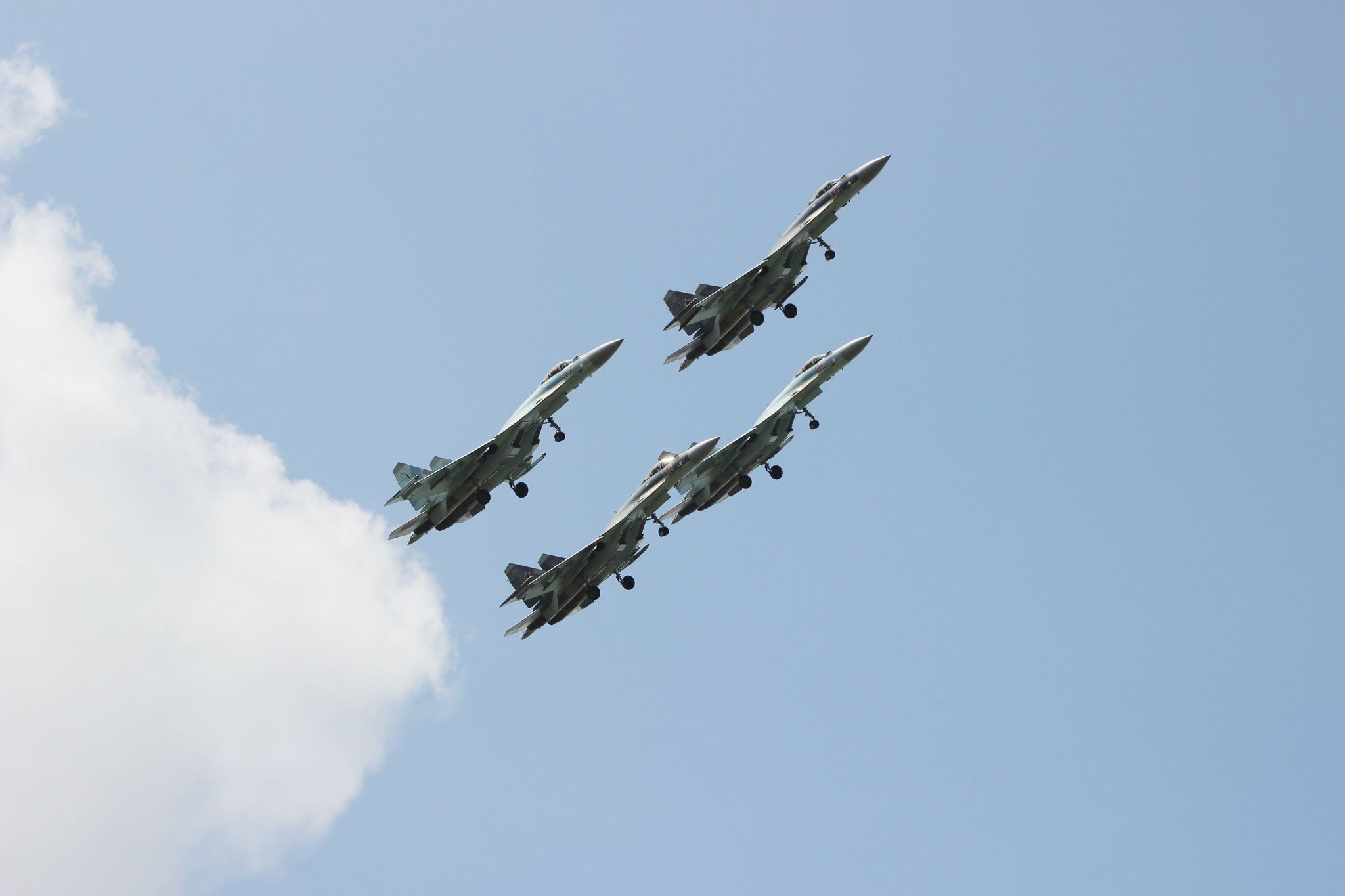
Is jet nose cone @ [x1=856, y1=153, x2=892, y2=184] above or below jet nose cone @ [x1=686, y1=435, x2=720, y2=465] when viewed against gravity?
above

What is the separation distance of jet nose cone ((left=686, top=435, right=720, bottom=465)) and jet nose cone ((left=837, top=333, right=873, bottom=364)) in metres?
7.82

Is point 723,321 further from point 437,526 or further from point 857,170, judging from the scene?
point 437,526

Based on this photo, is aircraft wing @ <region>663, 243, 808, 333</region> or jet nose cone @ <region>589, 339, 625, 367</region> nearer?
jet nose cone @ <region>589, 339, 625, 367</region>

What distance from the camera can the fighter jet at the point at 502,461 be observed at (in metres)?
59.5

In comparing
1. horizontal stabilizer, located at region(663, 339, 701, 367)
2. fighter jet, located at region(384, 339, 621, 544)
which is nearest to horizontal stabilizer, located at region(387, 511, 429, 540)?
fighter jet, located at region(384, 339, 621, 544)

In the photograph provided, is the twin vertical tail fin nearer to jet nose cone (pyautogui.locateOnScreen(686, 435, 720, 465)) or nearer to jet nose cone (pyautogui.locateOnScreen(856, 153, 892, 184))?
jet nose cone (pyautogui.locateOnScreen(686, 435, 720, 465))

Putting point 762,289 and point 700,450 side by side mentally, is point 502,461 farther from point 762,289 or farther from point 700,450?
point 762,289

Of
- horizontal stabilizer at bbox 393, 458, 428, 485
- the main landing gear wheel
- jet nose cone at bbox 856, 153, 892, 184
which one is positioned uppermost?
horizontal stabilizer at bbox 393, 458, 428, 485

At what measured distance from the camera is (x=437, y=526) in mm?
60438

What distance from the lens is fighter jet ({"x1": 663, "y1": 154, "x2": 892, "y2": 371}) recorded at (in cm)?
6369

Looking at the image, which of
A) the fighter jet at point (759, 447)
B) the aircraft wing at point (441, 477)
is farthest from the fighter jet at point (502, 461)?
the fighter jet at point (759, 447)

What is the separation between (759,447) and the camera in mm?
63688

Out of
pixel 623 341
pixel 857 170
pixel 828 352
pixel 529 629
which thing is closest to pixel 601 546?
pixel 529 629

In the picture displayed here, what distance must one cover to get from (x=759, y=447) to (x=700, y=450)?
12.5 feet
